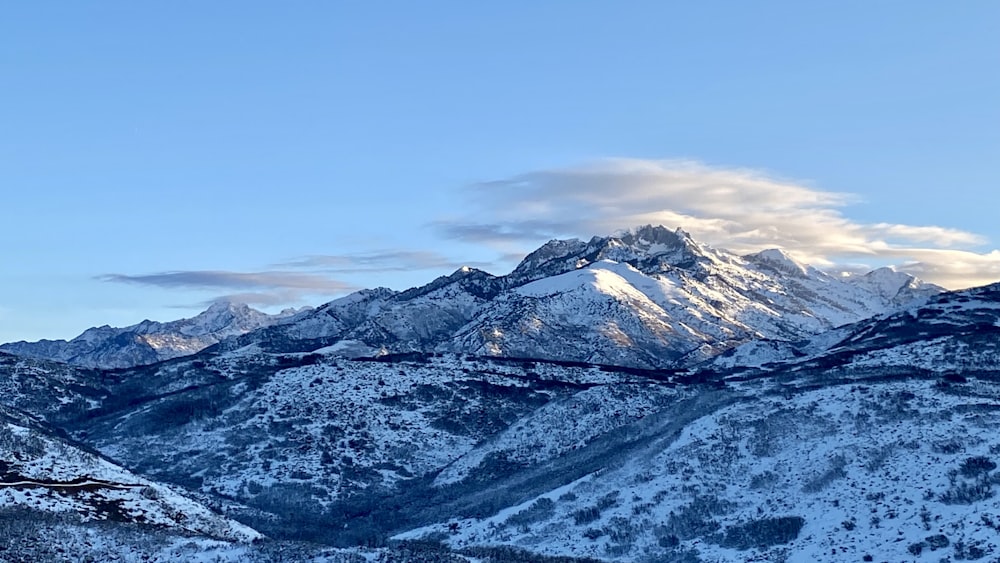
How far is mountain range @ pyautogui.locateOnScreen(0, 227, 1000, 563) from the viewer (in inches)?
2805

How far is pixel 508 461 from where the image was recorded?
12612 centimetres

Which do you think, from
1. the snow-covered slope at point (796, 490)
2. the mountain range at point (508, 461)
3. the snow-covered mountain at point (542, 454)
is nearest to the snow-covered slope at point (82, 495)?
the mountain range at point (508, 461)

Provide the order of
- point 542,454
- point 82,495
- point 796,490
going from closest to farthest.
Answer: point 82,495 < point 796,490 < point 542,454

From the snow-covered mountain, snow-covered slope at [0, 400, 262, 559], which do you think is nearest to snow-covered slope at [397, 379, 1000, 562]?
the snow-covered mountain

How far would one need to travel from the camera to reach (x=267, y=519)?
10788 cm

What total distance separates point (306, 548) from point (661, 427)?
67.4m

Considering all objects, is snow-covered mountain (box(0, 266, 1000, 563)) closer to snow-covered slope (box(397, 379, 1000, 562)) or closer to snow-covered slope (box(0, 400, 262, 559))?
snow-covered slope (box(397, 379, 1000, 562))

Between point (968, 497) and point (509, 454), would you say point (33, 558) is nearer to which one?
point (968, 497)

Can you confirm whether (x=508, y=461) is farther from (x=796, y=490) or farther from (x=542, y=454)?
(x=796, y=490)

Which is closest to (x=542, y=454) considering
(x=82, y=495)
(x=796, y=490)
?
(x=796, y=490)

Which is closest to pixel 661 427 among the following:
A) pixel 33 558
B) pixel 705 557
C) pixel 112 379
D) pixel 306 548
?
pixel 705 557

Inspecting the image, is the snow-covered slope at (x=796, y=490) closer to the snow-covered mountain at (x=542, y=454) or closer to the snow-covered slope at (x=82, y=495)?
the snow-covered mountain at (x=542, y=454)

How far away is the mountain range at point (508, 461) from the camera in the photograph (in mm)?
71250

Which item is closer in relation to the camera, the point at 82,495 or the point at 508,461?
the point at 82,495
